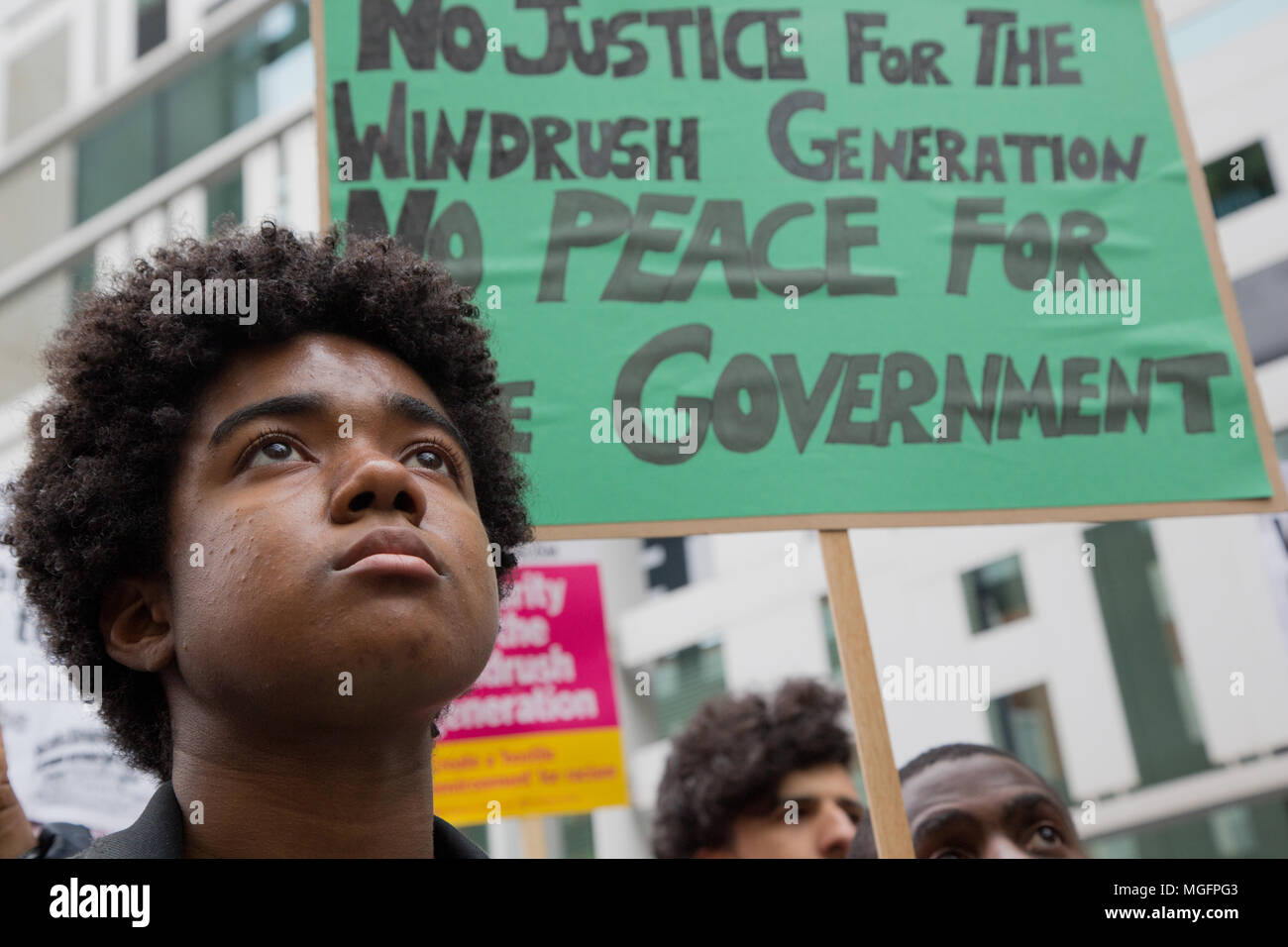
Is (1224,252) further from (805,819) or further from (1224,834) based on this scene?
(805,819)

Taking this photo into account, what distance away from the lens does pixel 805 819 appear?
3607 millimetres

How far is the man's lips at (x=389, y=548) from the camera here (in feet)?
5.05

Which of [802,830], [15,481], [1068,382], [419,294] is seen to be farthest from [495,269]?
[802,830]

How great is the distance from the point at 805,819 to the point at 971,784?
3.14 ft

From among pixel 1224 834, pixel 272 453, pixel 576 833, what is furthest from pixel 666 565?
pixel 272 453

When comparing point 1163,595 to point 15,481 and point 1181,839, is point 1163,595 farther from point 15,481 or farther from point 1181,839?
point 15,481

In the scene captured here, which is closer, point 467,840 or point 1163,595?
point 467,840

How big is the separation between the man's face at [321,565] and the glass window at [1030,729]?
28.0ft

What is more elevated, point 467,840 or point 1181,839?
point 1181,839

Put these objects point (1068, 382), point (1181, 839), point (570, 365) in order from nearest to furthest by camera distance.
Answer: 1. point (570, 365)
2. point (1068, 382)
3. point (1181, 839)

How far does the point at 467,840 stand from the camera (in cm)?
184

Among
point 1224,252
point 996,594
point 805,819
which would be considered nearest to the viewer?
point 805,819

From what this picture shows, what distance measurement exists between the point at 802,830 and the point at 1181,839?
6.21 meters
